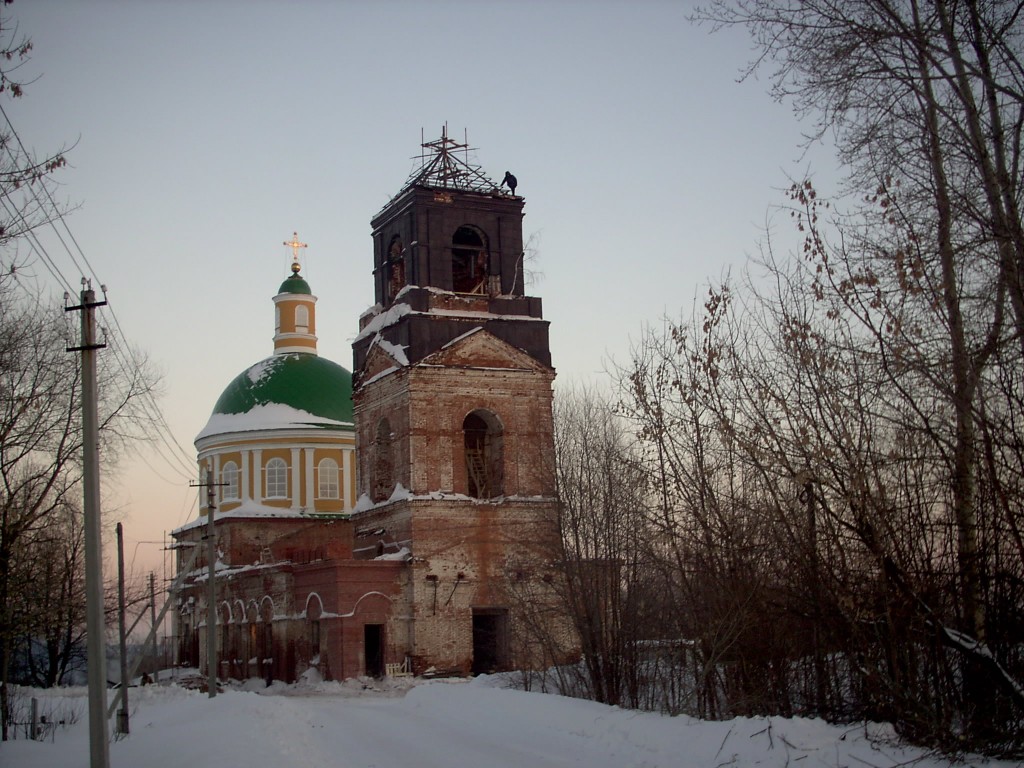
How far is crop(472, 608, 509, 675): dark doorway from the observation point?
33.0 m

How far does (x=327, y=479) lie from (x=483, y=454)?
43.5ft

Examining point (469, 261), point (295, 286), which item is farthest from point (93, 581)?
point (295, 286)

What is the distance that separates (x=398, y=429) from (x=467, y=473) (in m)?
2.47

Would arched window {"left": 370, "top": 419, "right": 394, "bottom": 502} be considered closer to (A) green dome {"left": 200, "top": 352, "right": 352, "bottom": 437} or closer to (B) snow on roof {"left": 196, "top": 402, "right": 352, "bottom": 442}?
(A) green dome {"left": 200, "top": 352, "right": 352, "bottom": 437}

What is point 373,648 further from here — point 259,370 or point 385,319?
point 259,370

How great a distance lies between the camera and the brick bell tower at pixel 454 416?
32.6 m

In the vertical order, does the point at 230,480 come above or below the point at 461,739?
above

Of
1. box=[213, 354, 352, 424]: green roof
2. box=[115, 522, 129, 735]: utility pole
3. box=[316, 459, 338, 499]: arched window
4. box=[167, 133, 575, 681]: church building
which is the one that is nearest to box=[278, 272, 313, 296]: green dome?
box=[213, 354, 352, 424]: green roof

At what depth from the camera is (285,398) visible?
47031 mm

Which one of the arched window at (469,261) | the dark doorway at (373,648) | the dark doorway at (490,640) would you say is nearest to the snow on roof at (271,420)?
the arched window at (469,261)

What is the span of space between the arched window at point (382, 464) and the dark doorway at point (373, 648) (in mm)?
3855

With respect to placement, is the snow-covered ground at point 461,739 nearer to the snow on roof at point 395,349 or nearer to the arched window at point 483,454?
the arched window at point 483,454

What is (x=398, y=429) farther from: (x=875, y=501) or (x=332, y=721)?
(x=875, y=501)

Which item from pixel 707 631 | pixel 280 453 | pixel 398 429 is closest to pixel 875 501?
pixel 707 631
